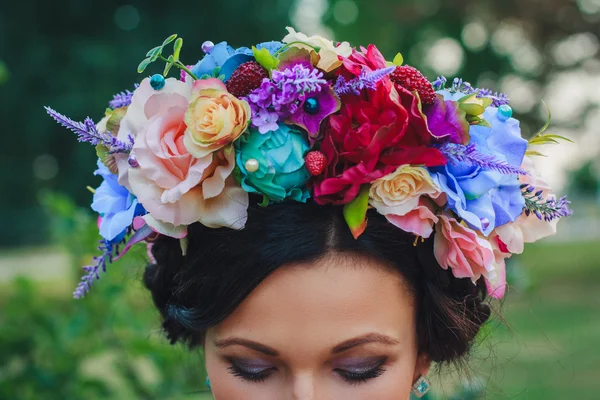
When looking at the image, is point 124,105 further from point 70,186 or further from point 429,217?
point 70,186

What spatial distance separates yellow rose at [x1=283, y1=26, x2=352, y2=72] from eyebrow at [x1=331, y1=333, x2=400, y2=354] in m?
0.69

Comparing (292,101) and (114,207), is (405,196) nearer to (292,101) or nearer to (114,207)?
(292,101)

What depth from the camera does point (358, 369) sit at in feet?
6.35

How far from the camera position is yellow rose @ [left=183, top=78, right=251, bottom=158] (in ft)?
5.98

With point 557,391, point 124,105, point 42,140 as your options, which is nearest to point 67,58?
point 42,140

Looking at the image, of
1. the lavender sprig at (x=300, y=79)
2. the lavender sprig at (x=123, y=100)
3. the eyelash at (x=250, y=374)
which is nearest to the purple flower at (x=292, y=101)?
the lavender sprig at (x=300, y=79)

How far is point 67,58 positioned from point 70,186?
1819mm

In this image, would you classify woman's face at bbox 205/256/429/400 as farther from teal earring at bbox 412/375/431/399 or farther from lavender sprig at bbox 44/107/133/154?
lavender sprig at bbox 44/107/133/154

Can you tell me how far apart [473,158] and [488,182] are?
82mm

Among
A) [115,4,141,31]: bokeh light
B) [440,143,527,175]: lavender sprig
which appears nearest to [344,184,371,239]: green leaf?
[440,143,527,175]: lavender sprig

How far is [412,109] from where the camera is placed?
186 centimetres

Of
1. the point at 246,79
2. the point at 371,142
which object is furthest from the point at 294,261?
the point at 246,79

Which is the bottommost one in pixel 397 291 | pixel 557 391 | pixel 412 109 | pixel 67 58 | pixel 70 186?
pixel 557 391

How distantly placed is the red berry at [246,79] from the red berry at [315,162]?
0.23 metres
